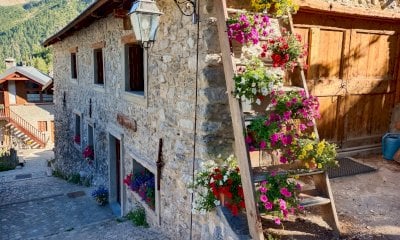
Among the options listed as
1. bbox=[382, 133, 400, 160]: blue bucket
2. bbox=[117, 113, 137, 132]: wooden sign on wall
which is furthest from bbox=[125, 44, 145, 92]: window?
bbox=[382, 133, 400, 160]: blue bucket

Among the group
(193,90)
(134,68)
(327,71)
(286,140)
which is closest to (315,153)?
(286,140)

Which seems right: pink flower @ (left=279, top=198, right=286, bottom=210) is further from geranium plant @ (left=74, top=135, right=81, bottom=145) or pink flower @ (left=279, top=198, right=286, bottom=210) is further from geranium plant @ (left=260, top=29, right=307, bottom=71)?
geranium plant @ (left=74, top=135, right=81, bottom=145)

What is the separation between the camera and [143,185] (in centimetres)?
626

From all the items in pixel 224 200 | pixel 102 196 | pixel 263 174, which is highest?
pixel 263 174

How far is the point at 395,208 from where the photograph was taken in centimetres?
415

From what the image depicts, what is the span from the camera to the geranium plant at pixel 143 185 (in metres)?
5.98

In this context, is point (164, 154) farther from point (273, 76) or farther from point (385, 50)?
point (385, 50)

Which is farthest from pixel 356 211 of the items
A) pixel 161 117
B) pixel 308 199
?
pixel 161 117

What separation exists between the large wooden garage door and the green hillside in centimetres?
4907

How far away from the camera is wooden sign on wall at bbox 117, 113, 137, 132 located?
21.1 feet

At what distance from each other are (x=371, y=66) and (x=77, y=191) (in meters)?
9.28

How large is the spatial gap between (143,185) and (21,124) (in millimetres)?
20127

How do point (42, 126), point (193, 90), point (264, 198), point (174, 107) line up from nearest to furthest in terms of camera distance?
point (264, 198) < point (193, 90) < point (174, 107) < point (42, 126)

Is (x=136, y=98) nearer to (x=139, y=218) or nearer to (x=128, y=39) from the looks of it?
(x=128, y=39)
